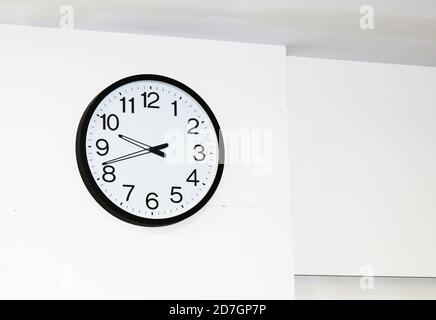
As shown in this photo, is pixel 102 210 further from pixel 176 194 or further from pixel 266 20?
pixel 266 20

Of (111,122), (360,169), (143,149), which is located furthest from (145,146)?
(360,169)

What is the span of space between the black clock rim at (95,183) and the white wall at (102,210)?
35 mm

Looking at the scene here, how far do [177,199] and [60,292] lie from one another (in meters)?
0.45

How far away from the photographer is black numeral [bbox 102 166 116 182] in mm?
2570

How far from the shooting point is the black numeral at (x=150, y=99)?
8.77ft

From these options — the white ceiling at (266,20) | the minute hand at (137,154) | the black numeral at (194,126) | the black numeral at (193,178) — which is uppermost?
the white ceiling at (266,20)

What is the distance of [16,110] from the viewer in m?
2.58

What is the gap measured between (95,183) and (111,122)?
0.21m

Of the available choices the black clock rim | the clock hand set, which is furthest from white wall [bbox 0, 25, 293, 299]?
the clock hand set

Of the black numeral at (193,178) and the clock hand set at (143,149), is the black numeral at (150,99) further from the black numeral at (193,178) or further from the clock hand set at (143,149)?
the black numeral at (193,178)

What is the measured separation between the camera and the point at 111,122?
2621 mm

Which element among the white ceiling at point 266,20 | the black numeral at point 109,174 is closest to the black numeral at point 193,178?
the black numeral at point 109,174
